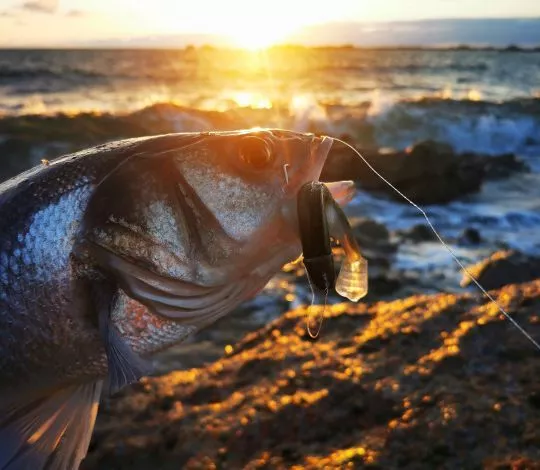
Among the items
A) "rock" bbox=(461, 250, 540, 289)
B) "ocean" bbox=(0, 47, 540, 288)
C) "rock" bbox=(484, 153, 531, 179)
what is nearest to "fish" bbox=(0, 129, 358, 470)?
"rock" bbox=(461, 250, 540, 289)

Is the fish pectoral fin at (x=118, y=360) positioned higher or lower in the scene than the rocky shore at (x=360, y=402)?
higher

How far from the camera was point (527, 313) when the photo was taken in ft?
12.2

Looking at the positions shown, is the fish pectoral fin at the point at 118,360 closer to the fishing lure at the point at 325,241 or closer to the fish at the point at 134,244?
the fish at the point at 134,244

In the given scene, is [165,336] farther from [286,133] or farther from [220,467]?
[220,467]

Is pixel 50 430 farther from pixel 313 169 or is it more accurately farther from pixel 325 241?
pixel 313 169

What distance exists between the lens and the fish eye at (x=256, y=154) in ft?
6.33

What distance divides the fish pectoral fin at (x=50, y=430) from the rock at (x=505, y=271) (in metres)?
3.91

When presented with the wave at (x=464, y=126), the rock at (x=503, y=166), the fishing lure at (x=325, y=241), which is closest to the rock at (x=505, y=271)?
the fishing lure at (x=325, y=241)

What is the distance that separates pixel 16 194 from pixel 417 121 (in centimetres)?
2064

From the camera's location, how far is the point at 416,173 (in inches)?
444

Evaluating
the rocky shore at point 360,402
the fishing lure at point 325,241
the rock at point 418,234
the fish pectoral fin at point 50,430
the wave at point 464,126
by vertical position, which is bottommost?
the wave at point 464,126

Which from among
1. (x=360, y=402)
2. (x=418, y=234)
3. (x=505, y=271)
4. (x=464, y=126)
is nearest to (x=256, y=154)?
(x=360, y=402)

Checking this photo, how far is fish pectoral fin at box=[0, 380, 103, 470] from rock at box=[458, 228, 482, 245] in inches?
262

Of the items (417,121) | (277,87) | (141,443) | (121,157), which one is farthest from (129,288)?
(277,87)
